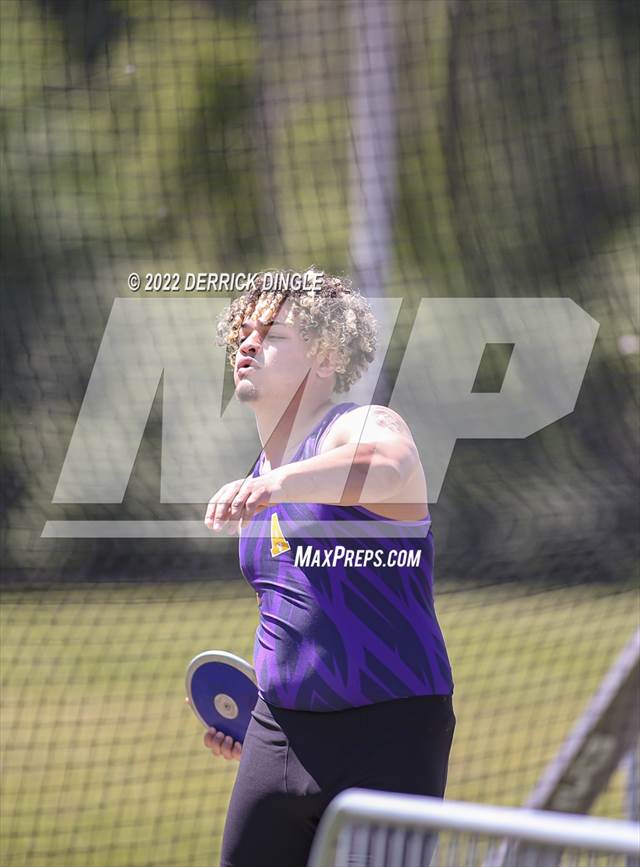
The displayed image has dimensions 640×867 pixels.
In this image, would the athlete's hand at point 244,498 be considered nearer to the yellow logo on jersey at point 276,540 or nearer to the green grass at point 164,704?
the yellow logo on jersey at point 276,540

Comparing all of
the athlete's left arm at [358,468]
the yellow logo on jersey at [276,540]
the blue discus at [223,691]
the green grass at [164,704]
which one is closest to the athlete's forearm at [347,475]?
the athlete's left arm at [358,468]

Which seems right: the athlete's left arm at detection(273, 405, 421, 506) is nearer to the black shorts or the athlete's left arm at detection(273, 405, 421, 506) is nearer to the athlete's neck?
the athlete's neck

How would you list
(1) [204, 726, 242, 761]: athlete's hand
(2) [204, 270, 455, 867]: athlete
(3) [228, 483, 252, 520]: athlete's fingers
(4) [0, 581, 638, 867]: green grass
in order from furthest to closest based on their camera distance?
(4) [0, 581, 638, 867]: green grass < (1) [204, 726, 242, 761]: athlete's hand < (2) [204, 270, 455, 867]: athlete < (3) [228, 483, 252, 520]: athlete's fingers

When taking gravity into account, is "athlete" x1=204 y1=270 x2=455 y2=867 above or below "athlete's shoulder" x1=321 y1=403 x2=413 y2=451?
below

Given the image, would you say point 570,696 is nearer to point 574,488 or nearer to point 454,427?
point 574,488

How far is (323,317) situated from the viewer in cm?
203

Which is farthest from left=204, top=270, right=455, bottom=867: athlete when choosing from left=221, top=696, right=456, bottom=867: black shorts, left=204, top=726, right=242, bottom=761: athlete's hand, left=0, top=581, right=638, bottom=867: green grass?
left=0, top=581, right=638, bottom=867: green grass

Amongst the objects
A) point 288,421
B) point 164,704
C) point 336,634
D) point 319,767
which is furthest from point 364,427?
point 164,704

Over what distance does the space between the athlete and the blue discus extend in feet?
0.84

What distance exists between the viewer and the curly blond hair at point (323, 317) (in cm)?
202

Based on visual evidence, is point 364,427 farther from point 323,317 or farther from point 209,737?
point 209,737

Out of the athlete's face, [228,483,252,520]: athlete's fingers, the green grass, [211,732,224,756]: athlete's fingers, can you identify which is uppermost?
the athlete's face

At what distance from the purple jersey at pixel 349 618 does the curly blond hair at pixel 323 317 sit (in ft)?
0.51

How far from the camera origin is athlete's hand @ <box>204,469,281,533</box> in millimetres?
1704
